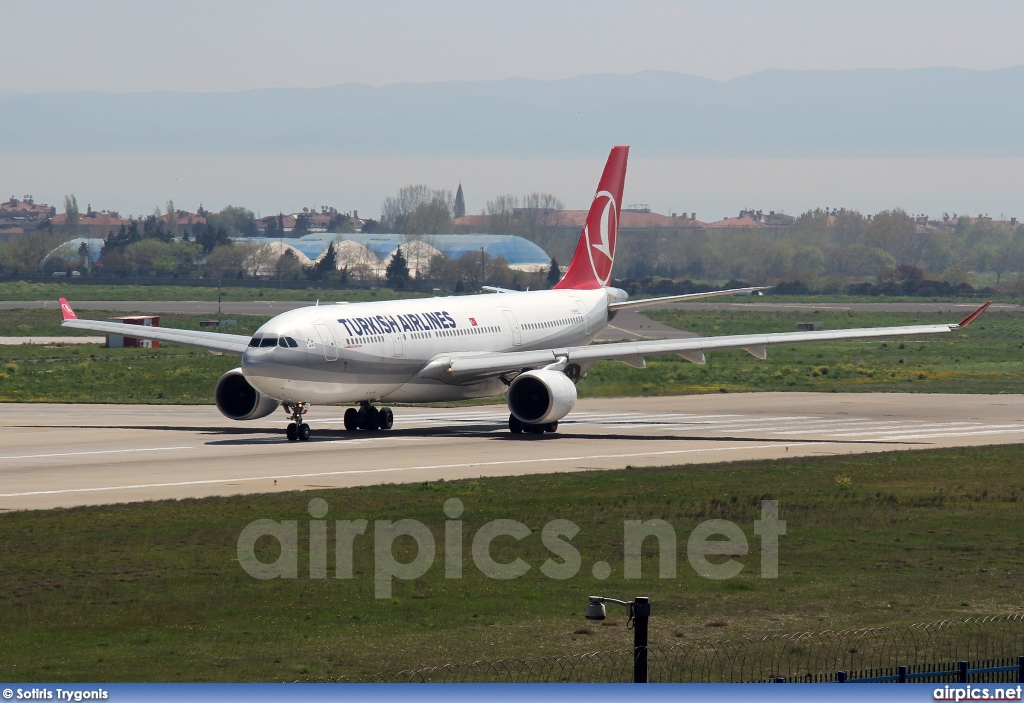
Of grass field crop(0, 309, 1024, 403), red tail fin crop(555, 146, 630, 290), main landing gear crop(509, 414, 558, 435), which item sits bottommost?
grass field crop(0, 309, 1024, 403)

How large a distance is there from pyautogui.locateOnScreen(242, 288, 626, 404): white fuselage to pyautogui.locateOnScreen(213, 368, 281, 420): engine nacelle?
3.91m

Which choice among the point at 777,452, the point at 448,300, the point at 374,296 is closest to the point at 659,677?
the point at 777,452

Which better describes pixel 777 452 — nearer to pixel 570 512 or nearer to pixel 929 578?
pixel 570 512

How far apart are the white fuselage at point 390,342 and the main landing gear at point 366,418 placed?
1323mm

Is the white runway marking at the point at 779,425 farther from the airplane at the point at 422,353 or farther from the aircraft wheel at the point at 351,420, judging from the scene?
the aircraft wheel at the point at 351,420

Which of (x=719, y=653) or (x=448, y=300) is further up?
(x=448, y=300)

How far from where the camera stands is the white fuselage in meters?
48.4

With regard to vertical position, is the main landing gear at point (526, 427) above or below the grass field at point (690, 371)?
above

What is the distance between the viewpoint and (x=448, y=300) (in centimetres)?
5722

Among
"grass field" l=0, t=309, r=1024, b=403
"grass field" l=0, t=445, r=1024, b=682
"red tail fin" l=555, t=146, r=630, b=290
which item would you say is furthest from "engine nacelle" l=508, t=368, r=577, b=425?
"red tail fin" l=555, t=146, r=630, b=290

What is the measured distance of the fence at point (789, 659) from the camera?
1925 centimetres

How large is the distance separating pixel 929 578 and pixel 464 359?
28.8 m

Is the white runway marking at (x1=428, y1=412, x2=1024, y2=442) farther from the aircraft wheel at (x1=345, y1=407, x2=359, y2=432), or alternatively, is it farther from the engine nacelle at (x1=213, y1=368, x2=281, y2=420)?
the engine nacelle at (x1=213, y1=368, x2=281, y2=420)

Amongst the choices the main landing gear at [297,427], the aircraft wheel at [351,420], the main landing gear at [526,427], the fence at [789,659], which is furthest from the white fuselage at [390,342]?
the fence at [789,659]
